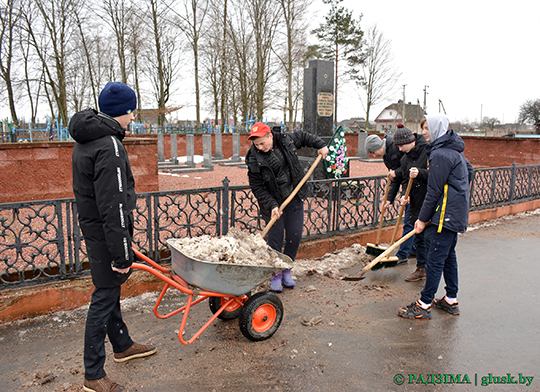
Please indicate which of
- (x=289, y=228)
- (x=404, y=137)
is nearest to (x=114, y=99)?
(x=289, y=228)

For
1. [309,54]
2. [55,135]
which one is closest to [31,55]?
[55,135]

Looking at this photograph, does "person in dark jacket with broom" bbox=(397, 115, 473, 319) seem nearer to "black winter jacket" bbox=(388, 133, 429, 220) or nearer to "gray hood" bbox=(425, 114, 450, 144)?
"gray hood" bbox=(425, 114, 450, 144)

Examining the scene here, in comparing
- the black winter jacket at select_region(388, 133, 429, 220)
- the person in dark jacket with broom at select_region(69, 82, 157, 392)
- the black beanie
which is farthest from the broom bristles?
the person in dark jacket with broom at select_region(69, 82, 157, 392)

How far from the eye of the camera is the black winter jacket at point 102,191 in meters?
2.24

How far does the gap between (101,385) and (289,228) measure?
2.24m

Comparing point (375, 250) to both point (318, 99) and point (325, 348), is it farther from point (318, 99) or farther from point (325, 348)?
point (318, 99)

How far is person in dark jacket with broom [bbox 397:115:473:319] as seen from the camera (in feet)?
11.0

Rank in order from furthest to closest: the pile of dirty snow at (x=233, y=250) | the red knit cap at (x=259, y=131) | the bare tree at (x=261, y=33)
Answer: the bare tree at (x=261, y=33), the red knit cap at (x=259, y=131), the pile of dirty snow at (x=233, y=250)

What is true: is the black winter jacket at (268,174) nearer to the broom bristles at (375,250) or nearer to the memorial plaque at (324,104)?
the broom bristles at (375,250)

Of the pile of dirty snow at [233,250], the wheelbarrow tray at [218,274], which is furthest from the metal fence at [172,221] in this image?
the wheelbarrow tray at [218,274]

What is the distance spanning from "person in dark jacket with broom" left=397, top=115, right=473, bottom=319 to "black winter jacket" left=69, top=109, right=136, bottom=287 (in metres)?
2.60

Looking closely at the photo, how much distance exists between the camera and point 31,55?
789 inches

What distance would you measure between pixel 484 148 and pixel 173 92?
23.1m

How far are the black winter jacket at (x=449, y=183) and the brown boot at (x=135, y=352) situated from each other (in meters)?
2.67
